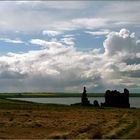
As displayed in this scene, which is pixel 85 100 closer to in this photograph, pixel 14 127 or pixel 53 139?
pixel 14 127

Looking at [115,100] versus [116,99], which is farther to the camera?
[116,99]

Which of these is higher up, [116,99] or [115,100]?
[116,99]

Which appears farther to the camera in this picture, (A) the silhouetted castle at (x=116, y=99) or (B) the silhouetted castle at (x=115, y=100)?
(A) the silhouetted castle at (x=116, y=99)

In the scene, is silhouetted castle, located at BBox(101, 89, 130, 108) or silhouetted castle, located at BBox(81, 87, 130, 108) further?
silhouetted castle, located at BBox(101, 89, 130, 108)

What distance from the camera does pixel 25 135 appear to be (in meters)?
37.5

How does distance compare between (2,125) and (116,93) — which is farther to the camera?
→ (116,93)

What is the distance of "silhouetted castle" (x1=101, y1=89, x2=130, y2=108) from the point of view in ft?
422

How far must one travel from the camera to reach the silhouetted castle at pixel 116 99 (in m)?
129

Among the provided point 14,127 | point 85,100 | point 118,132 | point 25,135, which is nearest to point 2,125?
point 14,127

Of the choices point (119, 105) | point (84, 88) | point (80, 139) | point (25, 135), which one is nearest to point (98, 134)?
point (80, 139)

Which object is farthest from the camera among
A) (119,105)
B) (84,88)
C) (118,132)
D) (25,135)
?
(84,88)

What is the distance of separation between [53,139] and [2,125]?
18180 mm

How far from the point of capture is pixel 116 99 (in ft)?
429

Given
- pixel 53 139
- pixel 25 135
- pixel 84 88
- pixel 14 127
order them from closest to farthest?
pixel 53 139 → pixel 25 135 → pixel 14 127 → pixel 84 88
